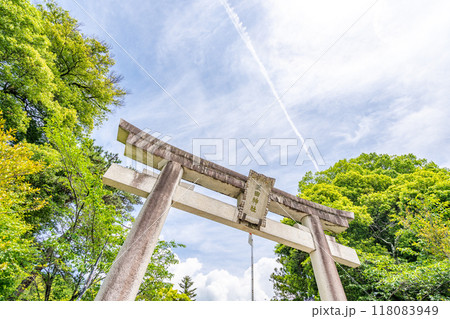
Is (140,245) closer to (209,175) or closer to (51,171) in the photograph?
(209,175)

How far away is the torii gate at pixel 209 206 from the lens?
12.0 ft

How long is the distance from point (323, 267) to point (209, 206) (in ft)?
9.78

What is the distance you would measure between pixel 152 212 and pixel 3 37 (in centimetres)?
833

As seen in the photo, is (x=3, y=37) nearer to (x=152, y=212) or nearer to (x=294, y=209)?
(x=152, y=212)

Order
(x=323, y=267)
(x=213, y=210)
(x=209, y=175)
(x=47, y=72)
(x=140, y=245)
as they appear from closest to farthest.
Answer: (x=140, y=245), (x=213, y=210), (x=323, y=267), (x=209, y=175), (x=47, y=72)

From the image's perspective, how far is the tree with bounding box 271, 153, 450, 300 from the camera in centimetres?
689

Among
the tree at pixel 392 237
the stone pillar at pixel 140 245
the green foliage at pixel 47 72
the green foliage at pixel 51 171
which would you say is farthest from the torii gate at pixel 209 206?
the green foliage at pixel 47 72

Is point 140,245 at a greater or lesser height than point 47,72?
lesser

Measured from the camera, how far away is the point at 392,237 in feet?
34.0

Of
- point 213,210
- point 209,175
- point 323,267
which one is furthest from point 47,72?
point 323,267

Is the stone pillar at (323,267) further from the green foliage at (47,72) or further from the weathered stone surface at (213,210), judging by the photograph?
the green foliage at (47,72)

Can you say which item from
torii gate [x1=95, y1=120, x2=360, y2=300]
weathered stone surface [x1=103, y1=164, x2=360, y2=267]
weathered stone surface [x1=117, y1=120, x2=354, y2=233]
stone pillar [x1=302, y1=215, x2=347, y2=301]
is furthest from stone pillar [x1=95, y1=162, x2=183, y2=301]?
stone pillar [x1=302, y1=215, x2=347, y2=301]

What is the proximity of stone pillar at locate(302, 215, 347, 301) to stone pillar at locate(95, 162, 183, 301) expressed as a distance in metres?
3.68

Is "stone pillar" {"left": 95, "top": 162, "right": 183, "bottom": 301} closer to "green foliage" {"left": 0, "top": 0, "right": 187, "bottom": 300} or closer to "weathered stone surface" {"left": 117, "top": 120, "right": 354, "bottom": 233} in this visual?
"weathered stone surface" {"left": 117, "top": 120, "right": 354, "bottom": 233}
